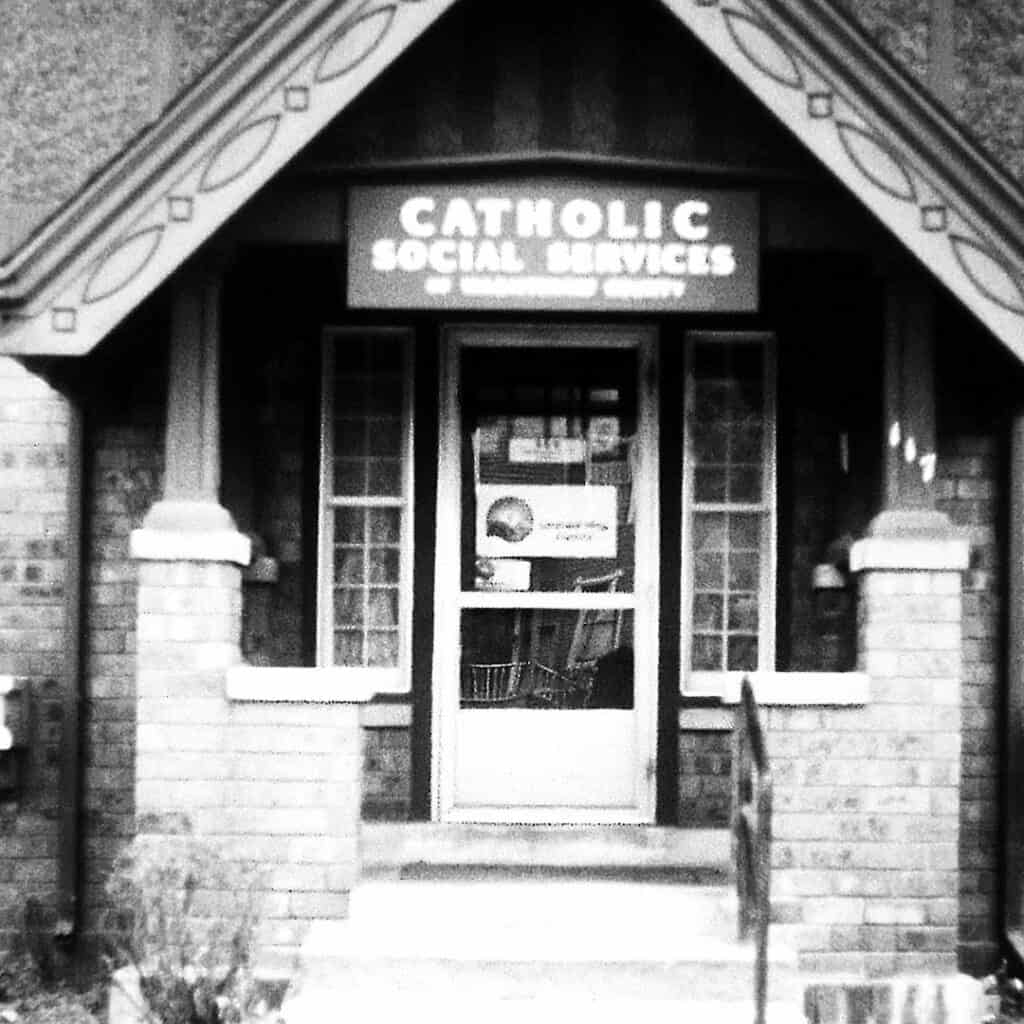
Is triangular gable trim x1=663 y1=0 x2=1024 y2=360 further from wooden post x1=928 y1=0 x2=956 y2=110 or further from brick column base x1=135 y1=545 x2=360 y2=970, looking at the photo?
brick column base x1=135 y1=545 x2=360 y2=970

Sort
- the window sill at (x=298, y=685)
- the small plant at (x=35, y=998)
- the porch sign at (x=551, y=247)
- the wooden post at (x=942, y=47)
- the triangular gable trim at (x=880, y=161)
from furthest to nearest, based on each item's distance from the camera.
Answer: the wooden post at (x=942, y=47) → the small plant at (x=35, y=998) → the porch sign at (x=551, y=247) → the window sill at (x=298, y=685) → the triangular gable trim at (x=880, y=161)

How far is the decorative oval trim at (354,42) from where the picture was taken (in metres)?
5.95

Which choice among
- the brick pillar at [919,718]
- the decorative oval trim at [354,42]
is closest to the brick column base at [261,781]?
the brick pillar at [919,718]

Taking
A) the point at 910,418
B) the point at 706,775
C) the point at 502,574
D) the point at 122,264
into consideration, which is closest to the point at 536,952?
the point at 706,775

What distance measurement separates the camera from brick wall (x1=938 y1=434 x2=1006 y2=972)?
725 centimetres

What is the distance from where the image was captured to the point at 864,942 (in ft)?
20.5

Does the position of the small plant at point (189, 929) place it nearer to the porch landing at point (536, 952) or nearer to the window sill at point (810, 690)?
the porch landing at point (536, 952)

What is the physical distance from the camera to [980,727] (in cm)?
728

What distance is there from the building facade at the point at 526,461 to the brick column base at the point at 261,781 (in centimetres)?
2

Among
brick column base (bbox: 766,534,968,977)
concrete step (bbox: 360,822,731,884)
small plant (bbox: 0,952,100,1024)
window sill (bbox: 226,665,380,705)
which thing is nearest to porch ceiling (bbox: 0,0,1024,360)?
brick column base (bbox: 766,534,968,977)

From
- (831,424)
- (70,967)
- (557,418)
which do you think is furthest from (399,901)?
(831,424)

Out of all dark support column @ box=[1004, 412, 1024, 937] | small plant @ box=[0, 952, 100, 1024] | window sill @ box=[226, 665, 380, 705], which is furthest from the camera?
dark support column @ box=[1004, 412, 1024, 937]

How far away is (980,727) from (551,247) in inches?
114

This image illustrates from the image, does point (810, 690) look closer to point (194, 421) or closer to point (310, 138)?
point (194, 421)
